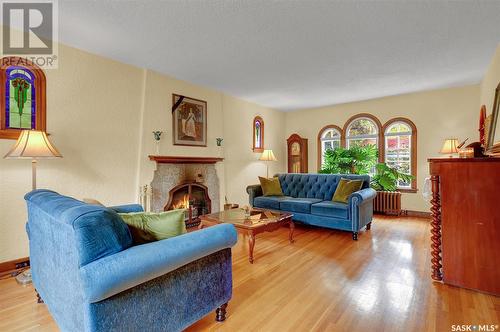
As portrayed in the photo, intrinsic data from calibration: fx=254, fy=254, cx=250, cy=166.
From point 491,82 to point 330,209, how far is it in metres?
3.05

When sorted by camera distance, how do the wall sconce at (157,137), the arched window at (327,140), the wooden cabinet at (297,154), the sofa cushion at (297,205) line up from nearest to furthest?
the wall sconce at (157,137), the sofa cushion at (297,205), the arched window at (327,140), the wooden cabinet at (297,154)

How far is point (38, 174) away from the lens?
2980mm

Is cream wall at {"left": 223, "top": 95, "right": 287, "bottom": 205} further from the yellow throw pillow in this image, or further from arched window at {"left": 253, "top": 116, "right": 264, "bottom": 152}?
the yellow throw pillow

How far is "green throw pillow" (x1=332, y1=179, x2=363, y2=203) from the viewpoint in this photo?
4.20 m

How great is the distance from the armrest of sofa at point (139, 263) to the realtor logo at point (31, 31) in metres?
2.58

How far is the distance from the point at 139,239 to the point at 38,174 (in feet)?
7.66

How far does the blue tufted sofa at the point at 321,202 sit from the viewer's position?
3.83 metres

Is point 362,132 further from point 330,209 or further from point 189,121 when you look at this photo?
point 189,121

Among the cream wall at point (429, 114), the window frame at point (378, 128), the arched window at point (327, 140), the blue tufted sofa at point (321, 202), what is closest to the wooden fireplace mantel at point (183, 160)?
the blue tufted sofa at point (321, 202)

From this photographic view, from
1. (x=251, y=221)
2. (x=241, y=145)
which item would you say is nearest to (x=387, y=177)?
(x=241, y=145)

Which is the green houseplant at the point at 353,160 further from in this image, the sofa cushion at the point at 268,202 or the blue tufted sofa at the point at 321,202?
the sofa cushion at the point at 268,202

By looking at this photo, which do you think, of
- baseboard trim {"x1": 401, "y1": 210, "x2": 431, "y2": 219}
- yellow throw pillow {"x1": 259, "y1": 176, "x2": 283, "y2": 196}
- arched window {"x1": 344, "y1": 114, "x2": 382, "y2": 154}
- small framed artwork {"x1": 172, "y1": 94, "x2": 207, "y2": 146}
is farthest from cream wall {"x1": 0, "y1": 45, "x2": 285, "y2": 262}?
baseboard trim {"x1": 401, "y1": 210, "x2": 431, "y2": 219}

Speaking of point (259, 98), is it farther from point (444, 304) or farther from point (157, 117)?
point (444, 304)

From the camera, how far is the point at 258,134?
653cm
